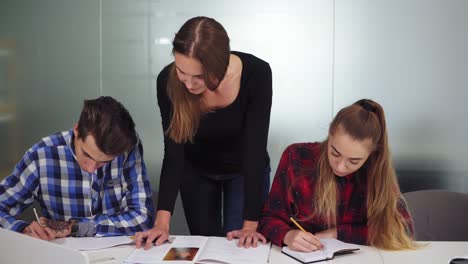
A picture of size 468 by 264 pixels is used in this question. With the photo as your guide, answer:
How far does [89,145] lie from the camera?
1.75 m

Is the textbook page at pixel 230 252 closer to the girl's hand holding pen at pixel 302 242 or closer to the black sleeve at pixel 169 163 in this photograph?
the girl's hand holding pen at pixel 302 242

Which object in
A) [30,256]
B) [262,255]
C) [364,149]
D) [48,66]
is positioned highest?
[48,66]

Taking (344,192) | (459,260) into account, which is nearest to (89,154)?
(344,192)

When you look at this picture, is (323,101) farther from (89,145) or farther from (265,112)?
(89,145)

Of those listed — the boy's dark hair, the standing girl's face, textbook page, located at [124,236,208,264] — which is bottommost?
textbook page, located at [124,236,208,264]

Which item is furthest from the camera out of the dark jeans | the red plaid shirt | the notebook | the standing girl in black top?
the dark jeans

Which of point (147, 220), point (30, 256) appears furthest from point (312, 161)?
point (30, 256)

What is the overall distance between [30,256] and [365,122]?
1041 millimetres

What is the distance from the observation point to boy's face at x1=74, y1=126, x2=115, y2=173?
5.72ft

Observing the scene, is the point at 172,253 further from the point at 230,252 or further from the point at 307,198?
the point at 307,198

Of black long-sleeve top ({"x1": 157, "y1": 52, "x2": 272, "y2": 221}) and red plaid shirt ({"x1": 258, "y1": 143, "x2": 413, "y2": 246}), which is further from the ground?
black long-sleeve top ({"x1": 157, "y1": 52, "x2": 272, "y2": 221})

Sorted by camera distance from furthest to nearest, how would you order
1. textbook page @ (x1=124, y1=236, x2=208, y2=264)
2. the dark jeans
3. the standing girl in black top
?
1. the dark jeans
2. the standing girl in black top
3. textbook page @ (x1=124, y1=236, x2=208, y2=264)

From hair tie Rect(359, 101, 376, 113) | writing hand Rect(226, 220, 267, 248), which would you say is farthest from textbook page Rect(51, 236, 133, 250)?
hair tie Rect(359, 101, 376, 113)

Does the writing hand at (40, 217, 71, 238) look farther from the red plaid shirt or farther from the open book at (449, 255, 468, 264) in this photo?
the open book at (449, 255, 468, 264)
